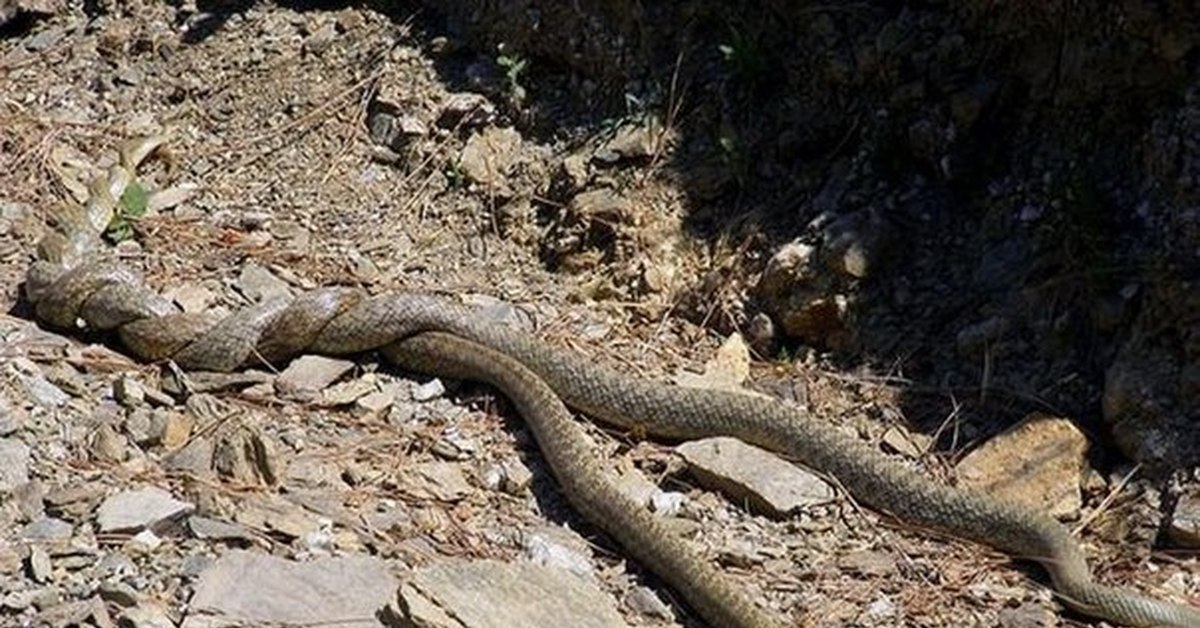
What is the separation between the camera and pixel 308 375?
7.20m

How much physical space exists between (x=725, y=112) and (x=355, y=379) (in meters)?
2.27

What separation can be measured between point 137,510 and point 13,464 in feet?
1.91

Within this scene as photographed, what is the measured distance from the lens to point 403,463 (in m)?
6.67

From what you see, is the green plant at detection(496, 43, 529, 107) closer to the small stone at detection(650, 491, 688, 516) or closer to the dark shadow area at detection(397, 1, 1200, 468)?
the dark shadow area at detection(397, 1, 1200, 468)

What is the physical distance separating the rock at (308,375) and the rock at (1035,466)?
103 inches

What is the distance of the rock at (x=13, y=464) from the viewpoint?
590cm

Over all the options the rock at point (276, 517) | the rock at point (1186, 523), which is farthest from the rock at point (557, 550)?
the rock at point (1186, 523)

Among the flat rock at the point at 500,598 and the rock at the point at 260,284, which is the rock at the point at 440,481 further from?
the rock at the point at 260,284

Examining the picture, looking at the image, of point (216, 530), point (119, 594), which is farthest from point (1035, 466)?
point (119, 594)

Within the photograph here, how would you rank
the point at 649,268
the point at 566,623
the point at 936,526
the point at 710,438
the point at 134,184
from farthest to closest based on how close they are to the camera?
1. the point at 134,184
2. the point at 649,268
3. the point at 710,438
4. the point at 936,526
5. the point at 566,623

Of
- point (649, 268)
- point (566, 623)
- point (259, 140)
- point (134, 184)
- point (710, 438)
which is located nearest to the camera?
point (566, 623)

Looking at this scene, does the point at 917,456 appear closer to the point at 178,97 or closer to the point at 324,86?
the point at 324,86

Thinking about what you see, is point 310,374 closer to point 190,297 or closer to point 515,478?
point 190,297

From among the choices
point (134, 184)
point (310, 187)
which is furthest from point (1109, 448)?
point (134, 184)
